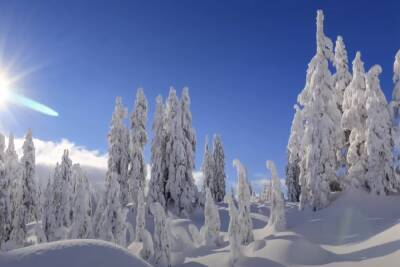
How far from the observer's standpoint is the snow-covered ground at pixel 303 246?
12758 millimetres

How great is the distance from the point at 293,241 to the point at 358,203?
10.2 m

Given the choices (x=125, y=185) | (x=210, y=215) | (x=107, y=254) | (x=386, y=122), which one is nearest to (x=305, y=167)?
(x=386, y=122)

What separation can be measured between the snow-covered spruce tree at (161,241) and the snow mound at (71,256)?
14048mm

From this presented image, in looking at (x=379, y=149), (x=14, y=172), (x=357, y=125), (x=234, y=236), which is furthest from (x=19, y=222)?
(x=379, y=149)

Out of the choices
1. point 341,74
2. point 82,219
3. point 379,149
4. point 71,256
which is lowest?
point 71,256

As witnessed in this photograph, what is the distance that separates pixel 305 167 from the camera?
121 ft

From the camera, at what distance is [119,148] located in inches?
1967

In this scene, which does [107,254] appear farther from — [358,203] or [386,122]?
[386,122]

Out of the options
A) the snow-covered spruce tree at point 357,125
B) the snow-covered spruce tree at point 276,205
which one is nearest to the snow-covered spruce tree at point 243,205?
the snow-covered spruce tree at point 276,205

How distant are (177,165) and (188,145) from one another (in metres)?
2.61

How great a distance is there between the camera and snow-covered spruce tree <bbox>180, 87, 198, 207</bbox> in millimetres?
45375

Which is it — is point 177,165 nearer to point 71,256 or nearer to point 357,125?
point 357,125

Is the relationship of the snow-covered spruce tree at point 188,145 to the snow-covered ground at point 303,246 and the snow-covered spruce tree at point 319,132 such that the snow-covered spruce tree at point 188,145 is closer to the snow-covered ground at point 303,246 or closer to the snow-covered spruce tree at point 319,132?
the snow-covered ground at point 303,246

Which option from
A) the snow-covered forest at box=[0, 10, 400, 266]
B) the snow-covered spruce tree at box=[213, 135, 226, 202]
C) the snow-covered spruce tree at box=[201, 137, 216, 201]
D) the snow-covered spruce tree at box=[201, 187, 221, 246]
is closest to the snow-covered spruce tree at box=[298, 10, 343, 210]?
the snow-covered forest at box=[0, 10, 400, 266]
